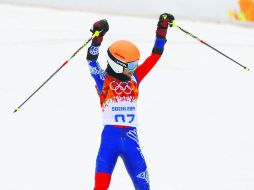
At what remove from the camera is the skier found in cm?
455

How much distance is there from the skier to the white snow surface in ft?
3.28

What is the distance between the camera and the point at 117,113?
4578 millimetres

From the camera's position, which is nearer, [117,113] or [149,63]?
[117,113]

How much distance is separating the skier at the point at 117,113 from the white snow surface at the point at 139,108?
100cm

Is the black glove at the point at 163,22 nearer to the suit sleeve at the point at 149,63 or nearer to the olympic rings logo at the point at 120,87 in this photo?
the suit sleeve at the point at 149,63

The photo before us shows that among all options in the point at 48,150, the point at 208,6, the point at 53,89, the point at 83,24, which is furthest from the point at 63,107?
the point at 208,6

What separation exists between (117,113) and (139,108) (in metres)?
3.08

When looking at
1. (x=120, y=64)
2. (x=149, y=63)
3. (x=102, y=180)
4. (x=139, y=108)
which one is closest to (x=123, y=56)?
(x=120, y=64)

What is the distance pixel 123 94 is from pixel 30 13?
20.8 ft

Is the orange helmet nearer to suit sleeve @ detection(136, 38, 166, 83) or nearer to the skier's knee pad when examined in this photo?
suit sleeve @ detection(136, 38, 166, 83)

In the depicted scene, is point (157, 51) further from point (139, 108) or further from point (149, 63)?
point (139, 108)

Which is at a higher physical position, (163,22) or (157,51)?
(163,22)

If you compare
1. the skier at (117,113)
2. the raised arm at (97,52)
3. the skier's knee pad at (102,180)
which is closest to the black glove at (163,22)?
the skier at (117,113)

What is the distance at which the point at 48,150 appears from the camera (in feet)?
20.4
